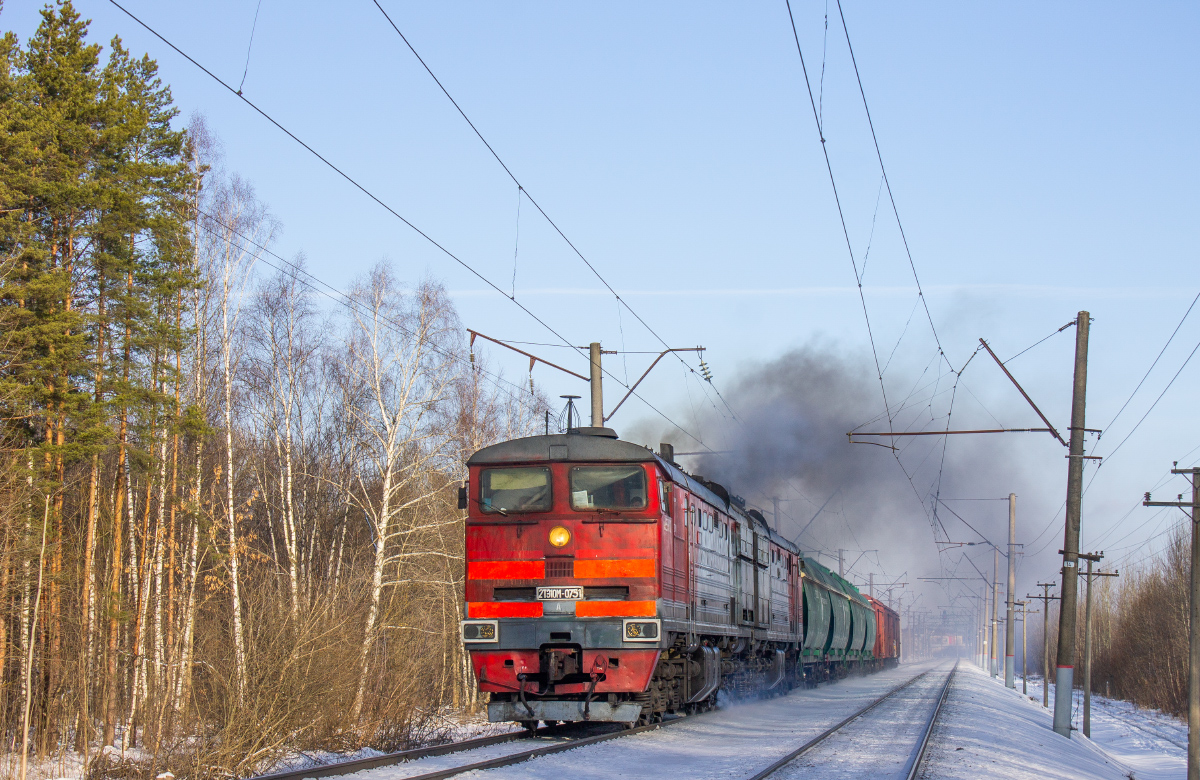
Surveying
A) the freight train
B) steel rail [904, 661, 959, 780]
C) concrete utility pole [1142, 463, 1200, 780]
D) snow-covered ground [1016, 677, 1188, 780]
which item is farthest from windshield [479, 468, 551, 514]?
snow-covered ground [1016, 677, 1188, 780]

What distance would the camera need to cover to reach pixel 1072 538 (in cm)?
2075

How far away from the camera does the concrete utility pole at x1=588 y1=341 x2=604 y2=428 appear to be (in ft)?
64.2

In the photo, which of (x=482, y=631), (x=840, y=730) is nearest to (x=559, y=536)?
(x=482, y=631)

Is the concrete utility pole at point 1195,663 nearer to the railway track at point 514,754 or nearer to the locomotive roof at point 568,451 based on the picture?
the railway track at point 514,754

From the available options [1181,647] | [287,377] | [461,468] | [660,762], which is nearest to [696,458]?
[461,468]

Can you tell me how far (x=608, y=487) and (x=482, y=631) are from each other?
8.26ft

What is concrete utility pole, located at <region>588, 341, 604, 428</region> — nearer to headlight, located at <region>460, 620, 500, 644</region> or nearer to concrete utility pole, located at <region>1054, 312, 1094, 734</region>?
headlight, located at <region>460, 620, 500, 644</region>

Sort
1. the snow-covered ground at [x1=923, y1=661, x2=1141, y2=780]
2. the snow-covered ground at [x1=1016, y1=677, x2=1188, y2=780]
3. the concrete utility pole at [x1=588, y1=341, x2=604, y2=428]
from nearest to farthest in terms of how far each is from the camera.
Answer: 1. the snow-covered ground at [x1=923, y1=661, x2=1141, y2=780]
2. the concrete utility pole at [x1=588, y1=341, x2=604, y2=428]
3. the snow-covered ground at [x1=1016, y1=677, x2=1188, y2=780]

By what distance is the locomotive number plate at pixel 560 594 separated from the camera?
14039 millimetres

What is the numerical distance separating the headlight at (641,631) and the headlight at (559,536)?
1.34 metres

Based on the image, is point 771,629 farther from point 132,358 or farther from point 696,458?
point 132,358

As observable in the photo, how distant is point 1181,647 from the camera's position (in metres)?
42.4

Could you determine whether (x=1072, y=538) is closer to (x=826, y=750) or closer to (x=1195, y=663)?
(x=1195, y=663)

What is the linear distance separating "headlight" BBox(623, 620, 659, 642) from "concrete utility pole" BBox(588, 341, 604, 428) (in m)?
6.18
